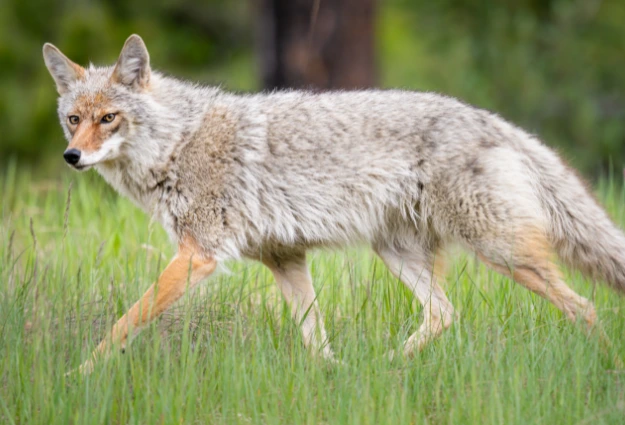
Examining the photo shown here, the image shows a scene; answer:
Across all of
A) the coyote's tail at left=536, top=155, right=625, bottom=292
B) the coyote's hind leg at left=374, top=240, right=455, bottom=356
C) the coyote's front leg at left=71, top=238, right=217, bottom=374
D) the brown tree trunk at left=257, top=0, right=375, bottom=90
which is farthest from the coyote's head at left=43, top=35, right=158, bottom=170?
the brown tree trunk at left=257, top=0, right=375, bottom=90

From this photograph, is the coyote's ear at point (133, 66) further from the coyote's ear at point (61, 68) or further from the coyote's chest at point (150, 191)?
the coyote's chest at point (150, 191)

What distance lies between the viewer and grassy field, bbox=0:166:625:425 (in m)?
4.21

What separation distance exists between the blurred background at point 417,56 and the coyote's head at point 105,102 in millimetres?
4474

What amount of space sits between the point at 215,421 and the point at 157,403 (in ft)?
0.96

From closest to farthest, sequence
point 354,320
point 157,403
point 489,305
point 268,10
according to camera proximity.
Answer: point 157,403 < point 354,320 < point 489,305 < point 268,10

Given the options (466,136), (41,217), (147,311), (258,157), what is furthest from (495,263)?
(41,217)

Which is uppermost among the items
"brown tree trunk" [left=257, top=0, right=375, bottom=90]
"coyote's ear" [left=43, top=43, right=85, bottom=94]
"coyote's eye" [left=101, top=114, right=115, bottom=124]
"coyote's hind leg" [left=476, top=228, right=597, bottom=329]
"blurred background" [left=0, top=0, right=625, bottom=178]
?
"coyote's ear" [left=43, top=43, right=85, bottom=94]

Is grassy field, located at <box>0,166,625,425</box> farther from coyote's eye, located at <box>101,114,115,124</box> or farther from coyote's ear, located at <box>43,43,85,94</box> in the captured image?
coyote's ear, located at <box>43,43,85,94</box>

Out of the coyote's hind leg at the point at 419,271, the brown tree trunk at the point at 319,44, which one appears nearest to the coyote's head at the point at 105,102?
the coyote's hind leg at the point at 419,271

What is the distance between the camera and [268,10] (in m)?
10.9

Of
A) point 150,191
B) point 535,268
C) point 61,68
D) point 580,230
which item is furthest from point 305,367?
point 61,68

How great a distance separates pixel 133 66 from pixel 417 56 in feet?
44.7

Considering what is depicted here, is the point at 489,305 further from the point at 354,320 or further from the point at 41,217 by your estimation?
the point at 41,217

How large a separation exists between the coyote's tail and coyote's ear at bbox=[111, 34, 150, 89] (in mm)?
2718
